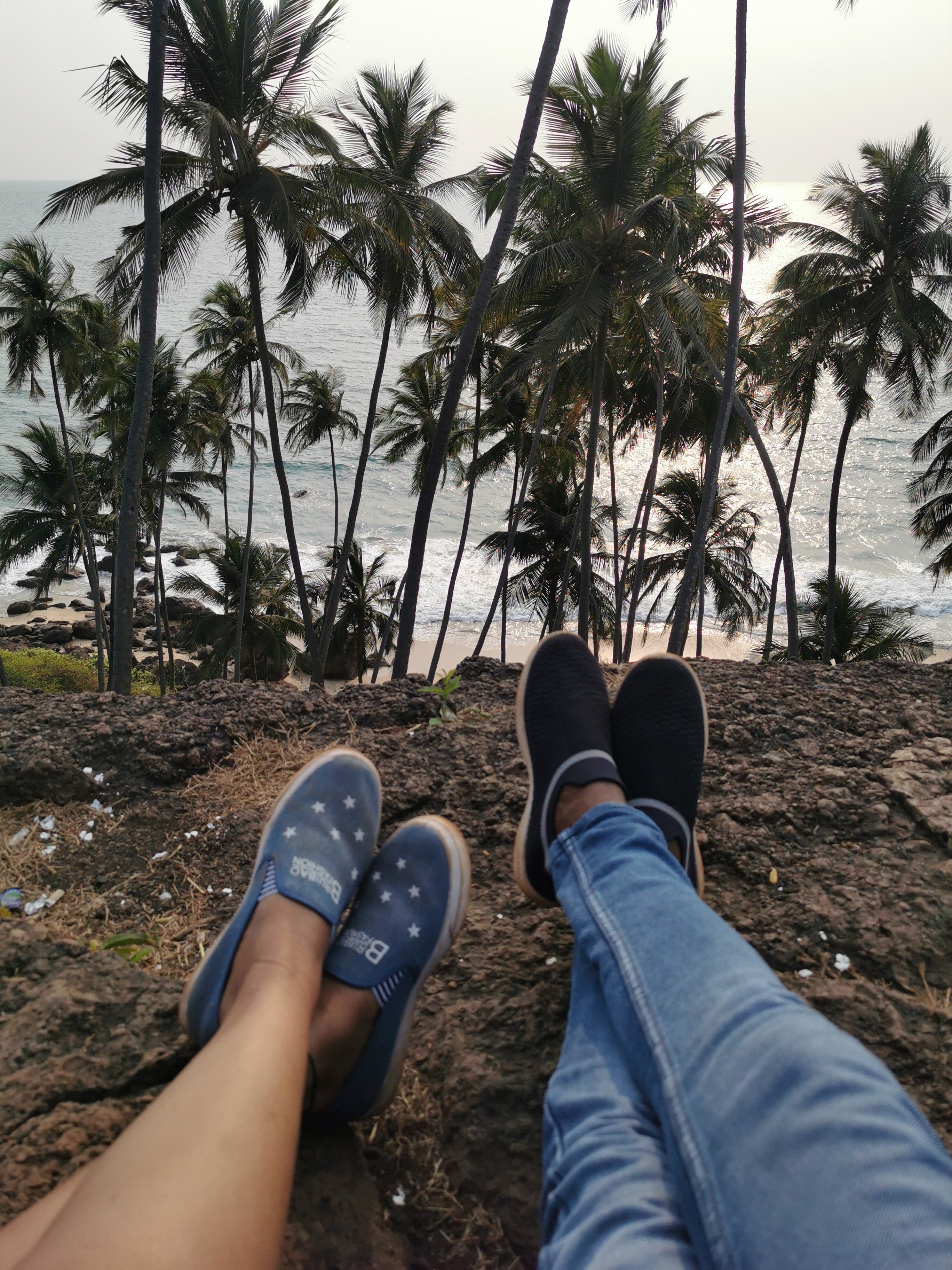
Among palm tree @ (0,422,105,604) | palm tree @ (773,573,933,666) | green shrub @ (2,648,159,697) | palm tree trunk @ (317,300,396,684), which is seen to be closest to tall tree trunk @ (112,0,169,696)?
palm tree trunk @ (317,300,396,684)

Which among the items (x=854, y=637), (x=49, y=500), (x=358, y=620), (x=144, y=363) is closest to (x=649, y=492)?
(x=854, y=637)

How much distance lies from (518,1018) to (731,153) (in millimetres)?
14306

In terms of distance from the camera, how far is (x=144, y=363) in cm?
837

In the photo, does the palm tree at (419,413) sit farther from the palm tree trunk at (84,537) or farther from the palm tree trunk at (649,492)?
the palm tree trunk at (84,537)

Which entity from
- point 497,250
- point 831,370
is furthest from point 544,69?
point 831,370

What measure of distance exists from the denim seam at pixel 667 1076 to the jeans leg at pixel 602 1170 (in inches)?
1.7

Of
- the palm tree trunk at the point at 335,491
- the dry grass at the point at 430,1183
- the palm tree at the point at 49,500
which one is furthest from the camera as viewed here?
the palm tree trunk at the point at 335,491

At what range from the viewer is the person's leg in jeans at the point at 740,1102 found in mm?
815

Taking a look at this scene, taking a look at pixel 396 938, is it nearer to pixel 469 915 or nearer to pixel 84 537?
pixel 469 915

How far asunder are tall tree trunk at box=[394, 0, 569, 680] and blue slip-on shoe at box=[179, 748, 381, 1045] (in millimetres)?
3846

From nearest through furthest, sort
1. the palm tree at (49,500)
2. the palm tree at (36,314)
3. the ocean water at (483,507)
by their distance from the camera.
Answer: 1. the palm tree at (36,314)
2. the palm tree at (49,500)
3. the ocean water at (483,507)

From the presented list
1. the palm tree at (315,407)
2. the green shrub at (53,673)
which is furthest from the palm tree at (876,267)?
the green shrub at (53,673)

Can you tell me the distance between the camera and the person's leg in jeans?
0.82 meters

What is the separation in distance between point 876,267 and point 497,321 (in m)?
7.36
